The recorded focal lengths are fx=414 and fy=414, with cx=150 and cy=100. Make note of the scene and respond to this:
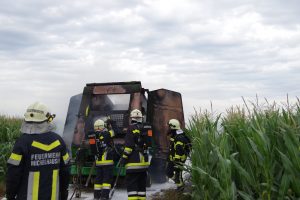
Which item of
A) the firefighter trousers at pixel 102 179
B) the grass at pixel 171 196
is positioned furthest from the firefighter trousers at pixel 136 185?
the firefighter trousers at pixel 102 179

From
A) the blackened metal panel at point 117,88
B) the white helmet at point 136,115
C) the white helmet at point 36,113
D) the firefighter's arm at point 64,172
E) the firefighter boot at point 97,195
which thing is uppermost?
the blackened metal panel at point 117,88

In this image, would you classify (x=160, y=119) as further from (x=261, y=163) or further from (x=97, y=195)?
(x=261, y=163)

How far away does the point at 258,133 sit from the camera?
14.8ft

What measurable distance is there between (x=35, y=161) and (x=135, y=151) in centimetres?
380

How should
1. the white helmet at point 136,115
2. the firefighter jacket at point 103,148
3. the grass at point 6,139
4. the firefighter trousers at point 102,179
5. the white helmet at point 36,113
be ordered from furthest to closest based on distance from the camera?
the grass at point 6,139 < the firefighter jacket at point 103,148 < the firefighter trousers at point 102,179 < the white helmet at point 136,115 < the white helmet at point 36,113

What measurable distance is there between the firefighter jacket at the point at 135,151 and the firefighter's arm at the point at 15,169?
3777 mm

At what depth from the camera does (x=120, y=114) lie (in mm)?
12297

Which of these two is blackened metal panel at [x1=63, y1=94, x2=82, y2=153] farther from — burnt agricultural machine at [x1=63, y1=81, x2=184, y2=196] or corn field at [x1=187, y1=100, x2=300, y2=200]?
corn field at [x1=187, y1=100, x2=300, y2=200]

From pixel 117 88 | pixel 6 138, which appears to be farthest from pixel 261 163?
pixel 6 138

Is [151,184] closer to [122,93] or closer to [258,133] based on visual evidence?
[122,93]

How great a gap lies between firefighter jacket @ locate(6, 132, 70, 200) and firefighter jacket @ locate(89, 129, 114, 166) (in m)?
4.92

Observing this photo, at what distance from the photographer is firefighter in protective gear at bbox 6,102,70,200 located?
489 cm

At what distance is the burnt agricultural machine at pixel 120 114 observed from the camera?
11.9 m

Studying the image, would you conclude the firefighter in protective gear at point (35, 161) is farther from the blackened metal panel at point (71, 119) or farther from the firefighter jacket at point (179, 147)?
the blackened metal panel at point (71, 119)
